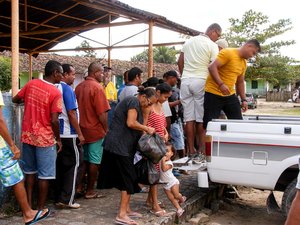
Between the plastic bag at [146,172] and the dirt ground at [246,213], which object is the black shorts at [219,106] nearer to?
the dirt ground at [246,213]

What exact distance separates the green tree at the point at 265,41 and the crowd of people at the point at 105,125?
88.5 feet

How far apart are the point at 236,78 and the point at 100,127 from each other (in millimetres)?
2154

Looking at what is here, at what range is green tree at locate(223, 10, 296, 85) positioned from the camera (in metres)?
31.7

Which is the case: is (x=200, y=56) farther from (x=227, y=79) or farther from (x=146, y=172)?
(x=146, y=172)

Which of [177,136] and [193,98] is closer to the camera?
[193,98]

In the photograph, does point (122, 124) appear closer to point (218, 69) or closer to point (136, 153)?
point (136, 153)

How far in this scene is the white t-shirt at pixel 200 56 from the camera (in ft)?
19.3

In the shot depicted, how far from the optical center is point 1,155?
3615mm

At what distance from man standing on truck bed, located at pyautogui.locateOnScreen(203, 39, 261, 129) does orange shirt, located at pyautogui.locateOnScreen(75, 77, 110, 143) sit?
1.54 m

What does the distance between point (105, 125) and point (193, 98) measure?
157cm

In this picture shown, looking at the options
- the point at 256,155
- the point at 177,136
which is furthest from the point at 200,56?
the point at 256,155

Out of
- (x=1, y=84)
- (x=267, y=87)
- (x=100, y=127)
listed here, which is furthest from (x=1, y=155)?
(x=267, y=87)

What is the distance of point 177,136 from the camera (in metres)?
6.82

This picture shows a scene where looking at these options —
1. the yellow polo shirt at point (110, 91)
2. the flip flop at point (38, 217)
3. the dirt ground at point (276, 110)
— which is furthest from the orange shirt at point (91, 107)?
the dirt ground at point (276, 110)
